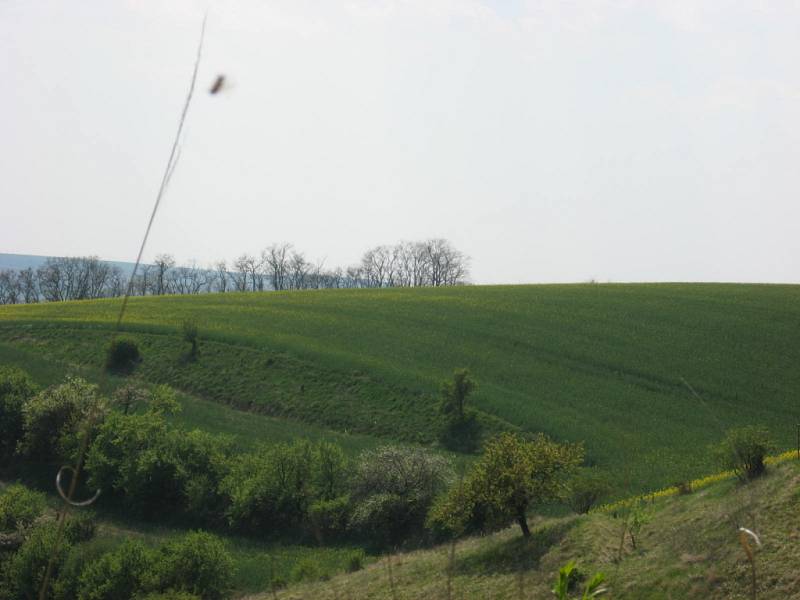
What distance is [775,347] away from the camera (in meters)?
48.9

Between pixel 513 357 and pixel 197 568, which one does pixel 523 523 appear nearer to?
pixel 197 568

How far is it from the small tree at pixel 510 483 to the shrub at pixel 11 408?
94.8ft

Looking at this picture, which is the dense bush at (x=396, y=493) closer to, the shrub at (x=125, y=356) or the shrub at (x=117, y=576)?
the shrub at (x=117, y=576)

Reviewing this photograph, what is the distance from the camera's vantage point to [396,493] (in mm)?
29766

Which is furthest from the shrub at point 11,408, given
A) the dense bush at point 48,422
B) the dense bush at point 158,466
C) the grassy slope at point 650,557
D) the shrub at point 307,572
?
the grassy slope at point 650,557

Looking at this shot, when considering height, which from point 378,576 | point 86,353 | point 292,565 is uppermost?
point 86,353

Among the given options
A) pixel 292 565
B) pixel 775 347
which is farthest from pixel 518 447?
pixel 775 347

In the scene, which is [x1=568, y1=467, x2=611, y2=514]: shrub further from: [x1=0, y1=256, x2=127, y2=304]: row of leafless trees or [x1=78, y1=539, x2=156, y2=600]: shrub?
[x1=0, y1=256, x2=127, y2=304]: row of leafless trees

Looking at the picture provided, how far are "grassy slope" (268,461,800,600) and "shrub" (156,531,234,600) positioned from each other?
3843 mm

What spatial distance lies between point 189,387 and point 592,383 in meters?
26.3

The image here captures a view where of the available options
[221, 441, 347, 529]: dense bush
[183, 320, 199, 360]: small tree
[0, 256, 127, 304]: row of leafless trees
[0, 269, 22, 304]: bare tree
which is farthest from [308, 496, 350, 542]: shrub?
[0, 269, 22, 304]: bare tree

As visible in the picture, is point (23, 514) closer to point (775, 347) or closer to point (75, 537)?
point (75, 537)

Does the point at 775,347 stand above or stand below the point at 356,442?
above

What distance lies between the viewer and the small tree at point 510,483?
20422 millimetres
